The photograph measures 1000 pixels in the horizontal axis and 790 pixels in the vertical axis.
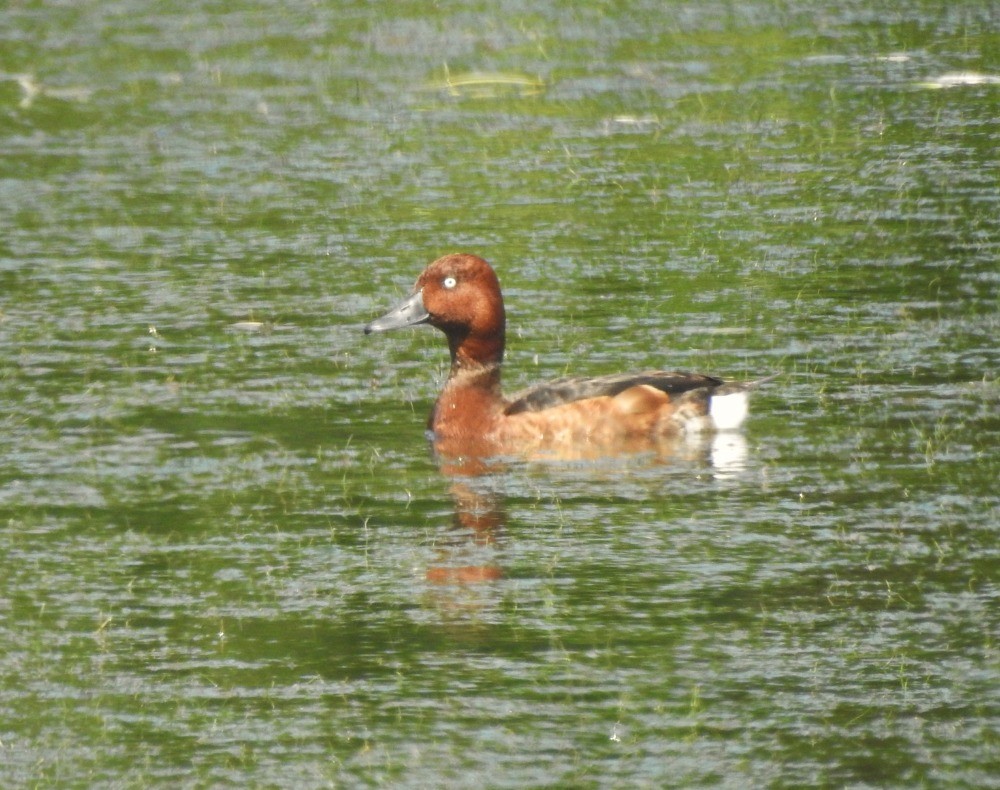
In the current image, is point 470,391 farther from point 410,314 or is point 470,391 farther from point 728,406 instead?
point 728,406

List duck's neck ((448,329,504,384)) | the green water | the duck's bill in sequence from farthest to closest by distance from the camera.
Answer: the duck's bill → duck's neck ((448,329,504,384)) → the green water

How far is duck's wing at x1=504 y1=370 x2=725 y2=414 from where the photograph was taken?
35.7 feet

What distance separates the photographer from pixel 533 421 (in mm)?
11188

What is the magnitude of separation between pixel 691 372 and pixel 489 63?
10.1m

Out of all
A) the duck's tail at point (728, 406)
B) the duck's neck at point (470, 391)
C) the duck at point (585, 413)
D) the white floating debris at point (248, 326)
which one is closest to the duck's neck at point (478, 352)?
the duck's neck at point (470, 391)

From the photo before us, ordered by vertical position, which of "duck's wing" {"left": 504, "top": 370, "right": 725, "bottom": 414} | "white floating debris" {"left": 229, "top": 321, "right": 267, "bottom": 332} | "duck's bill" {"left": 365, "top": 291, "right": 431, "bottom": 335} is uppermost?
"duck's bill" {"left": 365, "top": 291, "right": 431, "bottom": 335}

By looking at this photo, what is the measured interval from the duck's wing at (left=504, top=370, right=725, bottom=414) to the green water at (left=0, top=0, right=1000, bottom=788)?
1.22 feet

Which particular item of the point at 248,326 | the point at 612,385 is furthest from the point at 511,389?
the point at 248,326

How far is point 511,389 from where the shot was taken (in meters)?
12.1

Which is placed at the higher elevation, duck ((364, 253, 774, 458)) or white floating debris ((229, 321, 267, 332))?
white floating debris ((229, 321, 267, 332))

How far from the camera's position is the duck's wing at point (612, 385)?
428 inches

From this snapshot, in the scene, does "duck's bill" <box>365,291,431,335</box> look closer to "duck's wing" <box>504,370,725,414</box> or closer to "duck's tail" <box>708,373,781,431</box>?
"duck's wing" <box>504,370,725,414</box>

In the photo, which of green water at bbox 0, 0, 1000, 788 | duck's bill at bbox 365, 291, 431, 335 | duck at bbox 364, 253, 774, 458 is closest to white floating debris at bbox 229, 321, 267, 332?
green water at bbox 0, 0, 1000, 788

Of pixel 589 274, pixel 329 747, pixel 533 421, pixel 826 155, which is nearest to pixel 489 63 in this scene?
pixel 826 155
